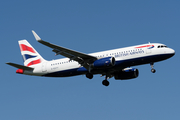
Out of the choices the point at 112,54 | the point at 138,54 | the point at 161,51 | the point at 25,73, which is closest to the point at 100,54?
the point at 112,54

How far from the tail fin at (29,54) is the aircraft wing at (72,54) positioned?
28.9 ft

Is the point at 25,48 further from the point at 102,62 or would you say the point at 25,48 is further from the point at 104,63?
the point at 104,63

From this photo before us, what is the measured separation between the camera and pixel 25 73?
47.6 metres

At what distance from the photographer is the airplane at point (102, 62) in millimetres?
41281

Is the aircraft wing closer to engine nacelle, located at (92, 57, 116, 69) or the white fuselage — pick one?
engine nacelle, located at (92, 57, 116, 69)

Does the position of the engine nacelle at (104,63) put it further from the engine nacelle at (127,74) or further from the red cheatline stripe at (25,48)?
the red cheatline stripe at (25,48)

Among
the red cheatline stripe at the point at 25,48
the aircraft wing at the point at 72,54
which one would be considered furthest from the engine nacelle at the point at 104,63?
the red cheatline stripe at the point at 25,48

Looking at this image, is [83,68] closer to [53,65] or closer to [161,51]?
[53,65]

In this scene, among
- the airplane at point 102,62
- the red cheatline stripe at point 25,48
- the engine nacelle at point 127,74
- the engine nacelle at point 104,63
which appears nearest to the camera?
the engine nacelle at point 104,63

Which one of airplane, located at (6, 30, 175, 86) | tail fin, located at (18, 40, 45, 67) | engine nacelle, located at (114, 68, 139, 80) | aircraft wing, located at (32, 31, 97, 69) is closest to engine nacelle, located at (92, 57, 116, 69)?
airplane, located at (6, 30, 175, 86)

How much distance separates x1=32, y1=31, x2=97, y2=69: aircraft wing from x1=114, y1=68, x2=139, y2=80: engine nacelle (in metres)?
6.89

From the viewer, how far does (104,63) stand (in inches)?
1615

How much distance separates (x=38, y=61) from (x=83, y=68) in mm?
8817

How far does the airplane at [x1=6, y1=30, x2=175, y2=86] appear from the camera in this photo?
135 ft
